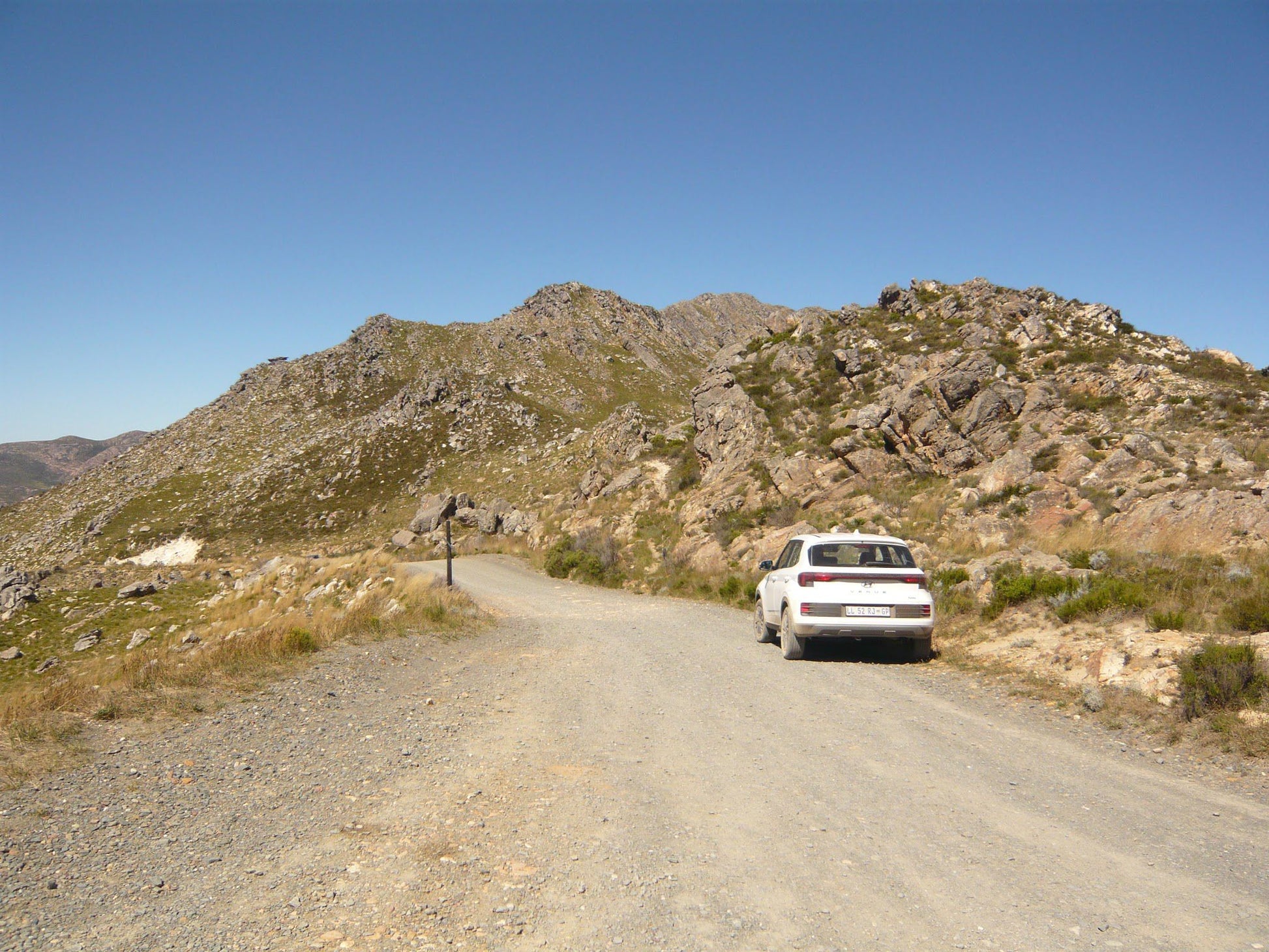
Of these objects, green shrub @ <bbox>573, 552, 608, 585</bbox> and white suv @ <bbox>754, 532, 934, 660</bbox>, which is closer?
white suv @ <bbox>754, 532, 934, 660</bbox>

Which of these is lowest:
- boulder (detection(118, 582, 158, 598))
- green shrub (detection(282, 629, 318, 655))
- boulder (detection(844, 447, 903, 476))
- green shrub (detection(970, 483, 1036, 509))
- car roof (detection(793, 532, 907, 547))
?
boulder (detection(118, 582, 158, 598))

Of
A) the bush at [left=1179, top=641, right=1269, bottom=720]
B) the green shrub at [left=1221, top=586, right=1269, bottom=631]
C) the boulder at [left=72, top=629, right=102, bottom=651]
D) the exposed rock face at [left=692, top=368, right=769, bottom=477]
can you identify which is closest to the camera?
the bush at [left=1179, top=641, right=1269, bottom=720]

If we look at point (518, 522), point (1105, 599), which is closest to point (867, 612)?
point (1105, 599)

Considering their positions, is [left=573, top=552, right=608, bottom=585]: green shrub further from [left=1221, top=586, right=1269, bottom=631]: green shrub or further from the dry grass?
[left=1221, top=586, right=1269, bottom=631]: green shrub

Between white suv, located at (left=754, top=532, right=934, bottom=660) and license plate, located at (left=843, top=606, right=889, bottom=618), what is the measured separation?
1 cm

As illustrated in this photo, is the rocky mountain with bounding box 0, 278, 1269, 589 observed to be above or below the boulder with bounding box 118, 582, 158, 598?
above

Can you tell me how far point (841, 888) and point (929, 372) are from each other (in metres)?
26.5

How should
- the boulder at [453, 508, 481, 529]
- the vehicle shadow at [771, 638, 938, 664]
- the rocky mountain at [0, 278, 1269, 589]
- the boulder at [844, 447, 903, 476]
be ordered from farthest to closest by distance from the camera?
1. the boulder at [453, 508, 481, 529]
2. the boulder at [844, 447, 903, 476]
3. the rocky mountain at [0, 278, 1269, 589]
4. the vehicle shadow at [771, 638, 938, 664]

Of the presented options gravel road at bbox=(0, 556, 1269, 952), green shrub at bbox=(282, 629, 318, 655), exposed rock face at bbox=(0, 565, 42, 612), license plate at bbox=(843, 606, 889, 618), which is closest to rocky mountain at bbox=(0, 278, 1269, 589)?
license plate at bbox=(843, 606, 889, 618)

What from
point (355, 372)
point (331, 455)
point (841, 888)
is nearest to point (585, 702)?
point (841, 888)

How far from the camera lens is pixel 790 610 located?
11.5 m

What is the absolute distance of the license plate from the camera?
11000 millimetres

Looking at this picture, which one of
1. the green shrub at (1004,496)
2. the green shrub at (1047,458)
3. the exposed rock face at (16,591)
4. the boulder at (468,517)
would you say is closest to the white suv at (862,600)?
the green shrub at (1004,496)

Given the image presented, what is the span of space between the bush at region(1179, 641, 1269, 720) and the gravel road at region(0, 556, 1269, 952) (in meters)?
1.05
